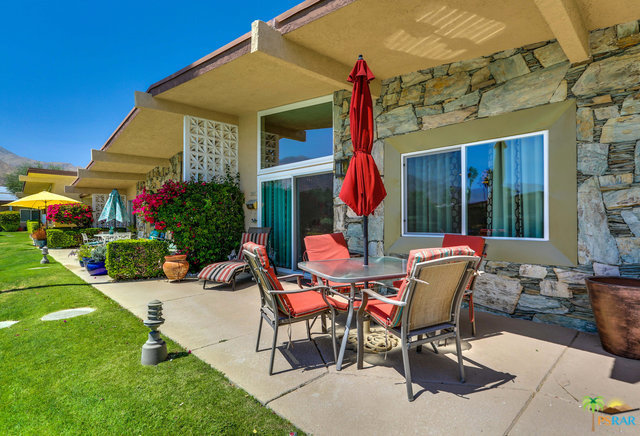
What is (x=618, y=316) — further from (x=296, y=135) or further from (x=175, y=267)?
(x=175, y=267)

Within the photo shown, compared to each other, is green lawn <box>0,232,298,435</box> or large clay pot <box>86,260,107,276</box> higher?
large clay pot <box>86,260,107,276</box>

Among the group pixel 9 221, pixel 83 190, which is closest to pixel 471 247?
pixel 83 190

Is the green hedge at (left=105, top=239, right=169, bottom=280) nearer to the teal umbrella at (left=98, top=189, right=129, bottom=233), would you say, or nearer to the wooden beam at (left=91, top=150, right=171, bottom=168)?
the teal umbrella at (left=98, top=189, right=129, bottom=233)

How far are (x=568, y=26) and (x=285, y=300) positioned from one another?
146 inches

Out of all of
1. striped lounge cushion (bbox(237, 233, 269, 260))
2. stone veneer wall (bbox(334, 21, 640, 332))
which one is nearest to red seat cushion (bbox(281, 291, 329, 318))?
stone veneer wall (bbox(334, 21, 640, 332))

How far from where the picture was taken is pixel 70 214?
12516 millimetres

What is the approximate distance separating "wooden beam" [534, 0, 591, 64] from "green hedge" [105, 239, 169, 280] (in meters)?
7.01

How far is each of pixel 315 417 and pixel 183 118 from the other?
7.07m

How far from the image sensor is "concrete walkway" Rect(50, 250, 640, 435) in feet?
6.18

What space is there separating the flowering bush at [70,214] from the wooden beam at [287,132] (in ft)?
34.1

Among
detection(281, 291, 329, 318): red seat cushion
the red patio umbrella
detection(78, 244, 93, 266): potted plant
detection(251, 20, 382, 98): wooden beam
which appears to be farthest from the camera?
detection(78, 244, 93, 266): potted plant

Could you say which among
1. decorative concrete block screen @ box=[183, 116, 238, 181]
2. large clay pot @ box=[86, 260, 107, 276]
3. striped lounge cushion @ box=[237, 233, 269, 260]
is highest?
decorative concrete block screen @ box=[183, 116, 238, 181]

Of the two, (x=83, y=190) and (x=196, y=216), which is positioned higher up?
(x=83, y=190)

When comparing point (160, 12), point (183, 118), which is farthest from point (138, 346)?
point (160, 12)
